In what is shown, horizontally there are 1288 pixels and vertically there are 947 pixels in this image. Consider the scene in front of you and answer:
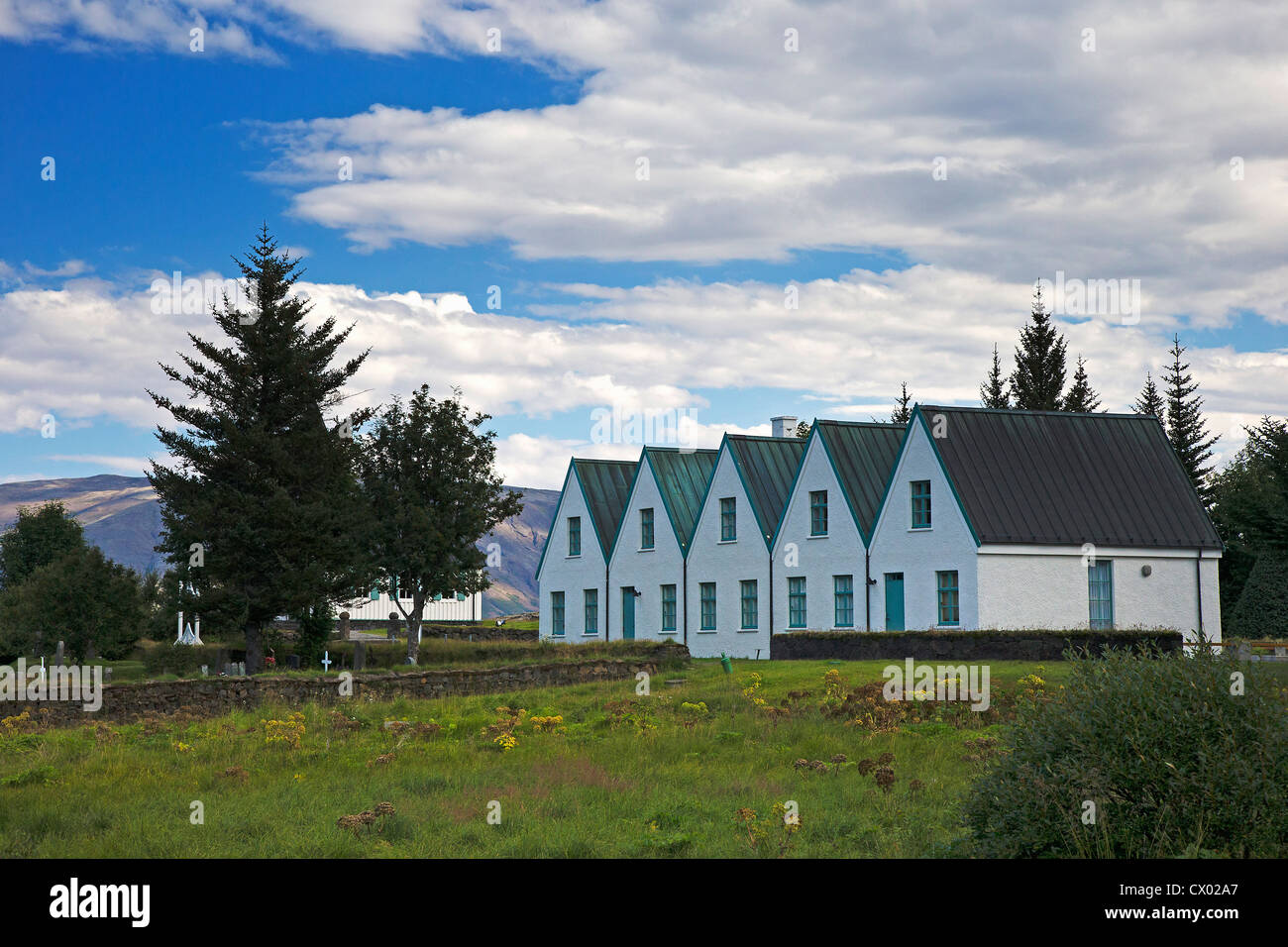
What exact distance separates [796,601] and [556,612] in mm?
15049

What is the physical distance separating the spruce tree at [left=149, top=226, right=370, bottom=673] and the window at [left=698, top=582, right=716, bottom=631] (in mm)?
12145

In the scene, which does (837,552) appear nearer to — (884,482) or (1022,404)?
(884,482)

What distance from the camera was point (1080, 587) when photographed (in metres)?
34.8

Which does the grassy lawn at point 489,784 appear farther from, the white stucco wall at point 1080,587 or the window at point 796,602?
the window at point 796,602

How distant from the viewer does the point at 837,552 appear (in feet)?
127

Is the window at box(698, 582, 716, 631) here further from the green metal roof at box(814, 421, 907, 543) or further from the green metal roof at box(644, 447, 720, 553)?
the green metal roof at box(814, 421, 907, 543)

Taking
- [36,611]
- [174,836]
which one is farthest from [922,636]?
[36,611]

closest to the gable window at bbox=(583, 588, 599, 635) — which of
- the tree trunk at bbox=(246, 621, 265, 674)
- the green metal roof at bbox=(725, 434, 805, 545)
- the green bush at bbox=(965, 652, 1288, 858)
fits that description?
the green metal roof at bbox=(725, 434, 805, 545)

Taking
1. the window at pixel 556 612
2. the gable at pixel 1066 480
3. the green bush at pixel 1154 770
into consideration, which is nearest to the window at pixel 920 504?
the gable at pixel 1066 480

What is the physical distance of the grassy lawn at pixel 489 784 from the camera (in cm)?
1113

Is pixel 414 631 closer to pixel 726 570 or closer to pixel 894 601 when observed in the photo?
pixel 726 570

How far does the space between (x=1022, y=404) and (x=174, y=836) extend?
59861mm

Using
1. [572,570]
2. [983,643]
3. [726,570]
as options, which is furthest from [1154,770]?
[572,570]

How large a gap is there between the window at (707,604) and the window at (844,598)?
20.7ft
